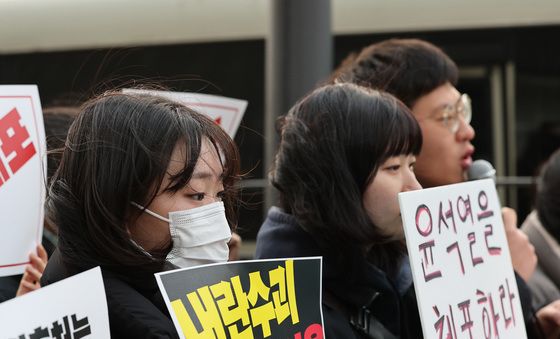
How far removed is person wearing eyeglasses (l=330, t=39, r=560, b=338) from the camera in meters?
3.48

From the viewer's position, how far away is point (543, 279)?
12.7 ft

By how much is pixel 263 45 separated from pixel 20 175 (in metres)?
4.07

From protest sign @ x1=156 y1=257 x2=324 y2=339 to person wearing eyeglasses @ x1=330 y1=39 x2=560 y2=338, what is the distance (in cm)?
124

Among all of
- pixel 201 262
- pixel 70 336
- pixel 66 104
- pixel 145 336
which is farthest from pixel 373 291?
pixel 66 104

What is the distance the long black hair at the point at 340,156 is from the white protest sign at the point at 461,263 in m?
0.23

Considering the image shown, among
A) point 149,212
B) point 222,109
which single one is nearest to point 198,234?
point 149,212

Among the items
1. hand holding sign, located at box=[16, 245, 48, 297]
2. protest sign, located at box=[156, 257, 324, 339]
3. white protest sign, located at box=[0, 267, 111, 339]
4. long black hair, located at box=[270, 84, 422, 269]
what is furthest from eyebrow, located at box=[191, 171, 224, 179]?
hand holding sign, located at box=[16, 245, 48, 297]

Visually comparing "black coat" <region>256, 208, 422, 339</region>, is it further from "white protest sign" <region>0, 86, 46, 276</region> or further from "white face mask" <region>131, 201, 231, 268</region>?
"white protest sign" <region>0, 86, 46, 276</region>

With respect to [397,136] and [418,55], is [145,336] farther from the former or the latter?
[418,55]

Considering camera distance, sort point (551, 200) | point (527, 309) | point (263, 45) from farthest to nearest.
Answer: point (263, 45) → point (551, 200) → point (527, 309)

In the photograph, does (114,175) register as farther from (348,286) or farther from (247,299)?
(348,286)

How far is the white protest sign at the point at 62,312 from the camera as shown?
1.77m

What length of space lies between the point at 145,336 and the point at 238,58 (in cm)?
486

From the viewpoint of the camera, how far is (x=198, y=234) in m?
2.28
